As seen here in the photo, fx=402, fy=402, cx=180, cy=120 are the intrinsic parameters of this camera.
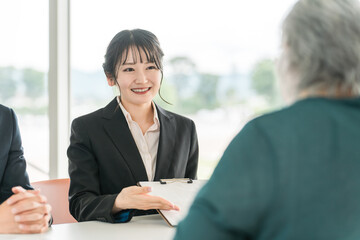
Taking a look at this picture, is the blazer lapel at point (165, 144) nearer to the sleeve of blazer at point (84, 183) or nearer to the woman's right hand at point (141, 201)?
the sleeve of blazer at point (84, 183)

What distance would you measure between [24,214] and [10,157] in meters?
0.52

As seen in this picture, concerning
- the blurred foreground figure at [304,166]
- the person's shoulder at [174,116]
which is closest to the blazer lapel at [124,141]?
the person's shoulder at [174,116]

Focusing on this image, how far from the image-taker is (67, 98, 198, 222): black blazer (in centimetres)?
185

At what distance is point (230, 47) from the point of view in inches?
159

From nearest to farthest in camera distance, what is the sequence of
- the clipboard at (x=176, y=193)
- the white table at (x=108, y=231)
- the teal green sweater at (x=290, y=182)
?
the teal green sweater at (x=290, y=182)
the white table at (x=108, y=231)
the clipboard at (x=176, y=193)

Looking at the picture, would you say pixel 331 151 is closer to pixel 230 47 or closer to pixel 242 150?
pixel 242 150

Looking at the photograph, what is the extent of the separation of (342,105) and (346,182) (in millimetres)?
147

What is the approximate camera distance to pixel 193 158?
7.07ft

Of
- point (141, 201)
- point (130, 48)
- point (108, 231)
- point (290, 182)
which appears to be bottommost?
point (108, 231)

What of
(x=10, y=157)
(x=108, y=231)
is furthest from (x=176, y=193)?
(x=10, y=157)

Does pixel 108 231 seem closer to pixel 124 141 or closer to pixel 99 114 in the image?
pixel 124 141

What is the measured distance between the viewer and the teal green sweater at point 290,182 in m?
0.69

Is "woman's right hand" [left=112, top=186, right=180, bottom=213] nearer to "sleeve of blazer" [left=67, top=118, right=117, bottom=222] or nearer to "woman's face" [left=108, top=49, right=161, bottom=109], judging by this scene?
"sleeve of blazer" [left=67, top=118, right=117, bottom=222]

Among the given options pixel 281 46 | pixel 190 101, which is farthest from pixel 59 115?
pixel 281 46
